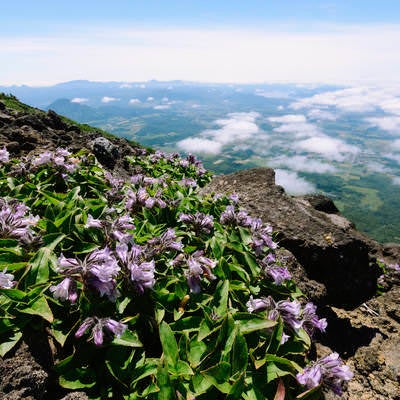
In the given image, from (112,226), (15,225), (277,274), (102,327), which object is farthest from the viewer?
(277,274)

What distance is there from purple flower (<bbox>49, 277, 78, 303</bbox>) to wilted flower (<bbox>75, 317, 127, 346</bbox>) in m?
0.33

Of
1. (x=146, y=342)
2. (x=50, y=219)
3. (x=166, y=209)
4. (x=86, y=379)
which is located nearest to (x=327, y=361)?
(x=146, y=342)

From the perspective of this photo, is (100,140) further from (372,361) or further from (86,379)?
(372,361)

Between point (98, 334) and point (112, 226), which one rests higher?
point (112, 226)

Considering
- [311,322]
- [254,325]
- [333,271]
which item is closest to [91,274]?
[254,325]

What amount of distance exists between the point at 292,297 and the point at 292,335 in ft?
4.24

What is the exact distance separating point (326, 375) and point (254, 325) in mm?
1031

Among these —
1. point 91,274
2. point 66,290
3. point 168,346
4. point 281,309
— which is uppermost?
point 91,274

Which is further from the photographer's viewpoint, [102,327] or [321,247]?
[321,247]

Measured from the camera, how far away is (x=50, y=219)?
16.3ft

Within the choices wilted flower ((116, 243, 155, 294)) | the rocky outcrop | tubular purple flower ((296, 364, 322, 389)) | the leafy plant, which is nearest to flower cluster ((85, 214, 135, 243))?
the leafy plant

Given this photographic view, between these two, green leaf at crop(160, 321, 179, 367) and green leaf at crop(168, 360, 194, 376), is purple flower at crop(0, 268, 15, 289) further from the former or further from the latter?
green leaf at crop(168, 360, 194, 376)

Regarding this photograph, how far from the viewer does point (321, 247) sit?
8.28 m

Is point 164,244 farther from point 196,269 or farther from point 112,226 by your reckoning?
point 112,226
